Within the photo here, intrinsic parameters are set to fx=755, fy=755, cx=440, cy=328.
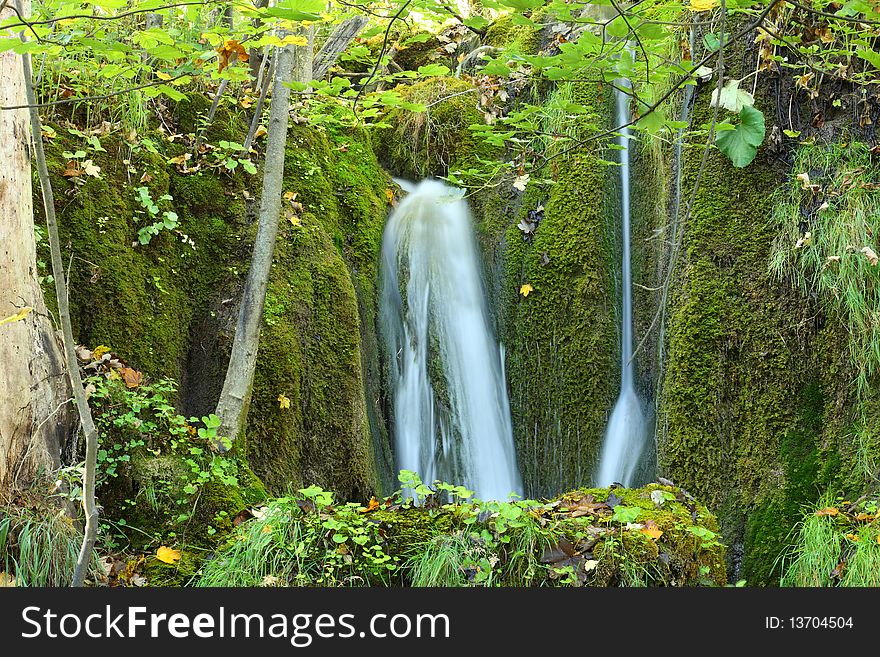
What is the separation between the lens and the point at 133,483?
365 cm

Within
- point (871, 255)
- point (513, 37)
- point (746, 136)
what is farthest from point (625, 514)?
point (513, 37)

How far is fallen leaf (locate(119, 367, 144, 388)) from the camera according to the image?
398 cm

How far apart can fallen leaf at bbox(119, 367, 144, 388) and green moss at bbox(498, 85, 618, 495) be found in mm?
2734

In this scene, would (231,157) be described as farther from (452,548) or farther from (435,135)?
(452,548)

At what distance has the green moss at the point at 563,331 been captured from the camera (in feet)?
18.0

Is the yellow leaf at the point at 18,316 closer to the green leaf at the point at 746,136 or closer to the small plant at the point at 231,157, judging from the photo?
the green leaf at the point at 746,136

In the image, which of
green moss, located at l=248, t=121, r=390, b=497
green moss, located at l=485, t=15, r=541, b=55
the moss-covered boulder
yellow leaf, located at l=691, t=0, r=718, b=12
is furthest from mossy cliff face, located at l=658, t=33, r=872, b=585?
green moss, located at l=485, t=15, r=541, b=55

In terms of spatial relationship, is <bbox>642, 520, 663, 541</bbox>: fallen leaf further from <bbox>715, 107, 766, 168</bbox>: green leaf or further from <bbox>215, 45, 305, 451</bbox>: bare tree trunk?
<bbox>215, 45, 305, 451</bbox>: bare tree trunk

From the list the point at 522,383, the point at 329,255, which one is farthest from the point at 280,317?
the point at 522,383

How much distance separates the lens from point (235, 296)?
481 cm

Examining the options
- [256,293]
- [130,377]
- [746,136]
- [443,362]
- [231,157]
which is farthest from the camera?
[443,362]

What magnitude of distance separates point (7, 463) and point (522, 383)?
351 centimetres

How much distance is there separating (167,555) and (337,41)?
501 cm

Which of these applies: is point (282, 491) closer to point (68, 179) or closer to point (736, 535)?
point (68, 179)
